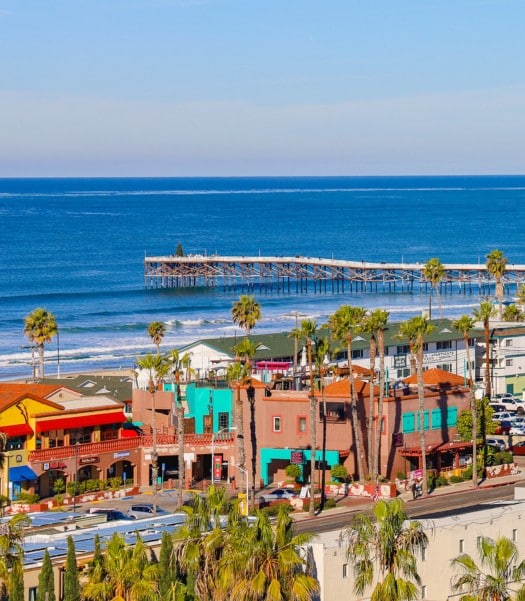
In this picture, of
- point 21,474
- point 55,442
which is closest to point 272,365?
point 55,442

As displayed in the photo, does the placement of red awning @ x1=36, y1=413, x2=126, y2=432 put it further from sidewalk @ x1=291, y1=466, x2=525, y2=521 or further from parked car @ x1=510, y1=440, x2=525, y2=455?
parked car @ x1=510, y1=440, x2=525, y2=455

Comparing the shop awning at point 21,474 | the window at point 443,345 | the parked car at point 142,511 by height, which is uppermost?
the window at point 443,345

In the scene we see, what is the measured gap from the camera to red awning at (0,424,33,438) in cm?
8112

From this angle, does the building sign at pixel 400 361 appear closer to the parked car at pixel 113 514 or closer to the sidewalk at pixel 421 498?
the sidewalk at pixel 421 498

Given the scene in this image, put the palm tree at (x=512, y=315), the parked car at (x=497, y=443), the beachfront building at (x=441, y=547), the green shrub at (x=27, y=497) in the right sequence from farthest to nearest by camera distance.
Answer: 1. the palm tree at (x=512, y=315)
2. the parked car at (x=497, y=443)
3. the green shrub at (x=27, y=497)
4. the beachfront building at (x=441, y=547)

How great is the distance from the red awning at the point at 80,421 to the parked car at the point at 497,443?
19944 millimetres

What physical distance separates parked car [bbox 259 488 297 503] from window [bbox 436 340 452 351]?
31917mm

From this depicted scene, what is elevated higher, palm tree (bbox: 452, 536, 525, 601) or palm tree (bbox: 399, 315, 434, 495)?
palm tree (bbox: 399, 315, 434, 495)

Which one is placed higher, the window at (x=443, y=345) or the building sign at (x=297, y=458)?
the window at (x=443, y=345)

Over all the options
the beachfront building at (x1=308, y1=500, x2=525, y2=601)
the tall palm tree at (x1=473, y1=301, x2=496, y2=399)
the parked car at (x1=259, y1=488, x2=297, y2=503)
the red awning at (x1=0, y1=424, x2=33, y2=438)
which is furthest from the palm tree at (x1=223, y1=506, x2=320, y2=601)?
the tall palm tree at (x1=473, y1=301, x2=496, y2=399)

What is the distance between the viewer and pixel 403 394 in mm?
85688

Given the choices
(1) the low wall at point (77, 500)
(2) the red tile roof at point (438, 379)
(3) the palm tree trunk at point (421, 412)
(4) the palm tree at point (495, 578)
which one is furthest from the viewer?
(2) the red tile roof at point (438, 379)

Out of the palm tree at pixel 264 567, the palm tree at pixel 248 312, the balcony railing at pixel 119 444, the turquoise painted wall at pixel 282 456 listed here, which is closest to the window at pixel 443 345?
the palm tree at pixel 248 312

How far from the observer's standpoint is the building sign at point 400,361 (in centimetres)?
10706
